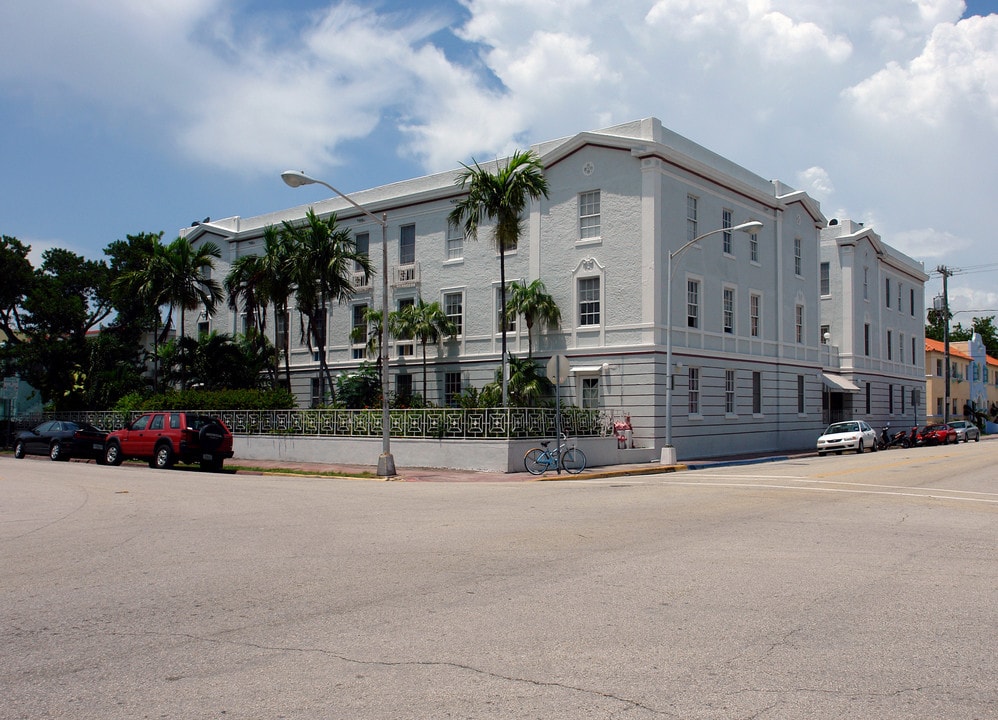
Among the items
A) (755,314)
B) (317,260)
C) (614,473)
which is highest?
(317,260)

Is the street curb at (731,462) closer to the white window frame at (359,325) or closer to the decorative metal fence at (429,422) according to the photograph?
the decorative metal fence at (429,422)

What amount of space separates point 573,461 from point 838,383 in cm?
2604

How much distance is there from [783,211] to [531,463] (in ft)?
69.7

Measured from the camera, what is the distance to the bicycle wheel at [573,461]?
2462 cm

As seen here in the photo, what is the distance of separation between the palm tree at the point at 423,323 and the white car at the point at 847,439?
641 inches

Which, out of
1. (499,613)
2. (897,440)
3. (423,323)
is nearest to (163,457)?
(423,323)

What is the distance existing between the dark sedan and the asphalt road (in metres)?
17.0

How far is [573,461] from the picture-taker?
81.3 feet

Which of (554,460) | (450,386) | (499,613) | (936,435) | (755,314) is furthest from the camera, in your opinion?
(936,435)

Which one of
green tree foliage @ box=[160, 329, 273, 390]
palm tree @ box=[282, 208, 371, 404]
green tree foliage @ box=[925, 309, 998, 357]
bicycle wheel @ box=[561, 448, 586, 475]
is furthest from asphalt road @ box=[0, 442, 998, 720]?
green tree foliage @ box=[925, 309, 998, 357]

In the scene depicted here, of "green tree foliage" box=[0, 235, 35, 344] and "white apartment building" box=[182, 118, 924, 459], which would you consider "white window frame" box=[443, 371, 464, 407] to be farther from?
"green tree foliage" box=[0, 235, 35, 344]

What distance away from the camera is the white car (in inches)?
1425

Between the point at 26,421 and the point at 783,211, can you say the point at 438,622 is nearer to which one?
the point at 783,211

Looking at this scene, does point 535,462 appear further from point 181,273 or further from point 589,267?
point 181,273
